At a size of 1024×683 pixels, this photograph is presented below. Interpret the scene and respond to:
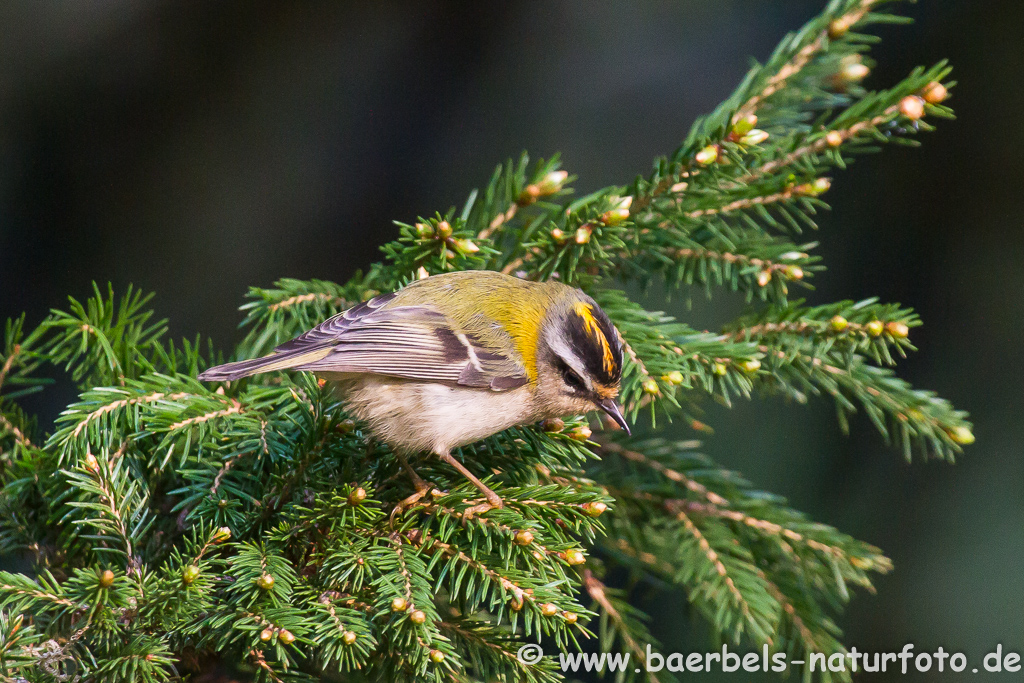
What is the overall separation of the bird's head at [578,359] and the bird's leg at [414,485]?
243mm

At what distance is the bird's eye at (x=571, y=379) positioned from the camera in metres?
1.15

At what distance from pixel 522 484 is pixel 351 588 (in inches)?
10.7

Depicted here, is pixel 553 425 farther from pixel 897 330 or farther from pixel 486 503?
pixel 897 330

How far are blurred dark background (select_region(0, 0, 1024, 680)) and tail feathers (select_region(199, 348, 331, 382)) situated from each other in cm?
95

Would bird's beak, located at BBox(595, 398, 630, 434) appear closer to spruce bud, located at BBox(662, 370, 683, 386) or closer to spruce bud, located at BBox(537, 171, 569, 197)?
spruce bud, located at BBox(662, 370, 683, 386)

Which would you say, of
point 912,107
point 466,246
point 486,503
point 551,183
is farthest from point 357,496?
point 912,107

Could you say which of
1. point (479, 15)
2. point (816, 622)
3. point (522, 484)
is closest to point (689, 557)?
point (816, 622)

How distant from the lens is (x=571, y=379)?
1167mm

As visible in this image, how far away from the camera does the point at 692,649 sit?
174cm

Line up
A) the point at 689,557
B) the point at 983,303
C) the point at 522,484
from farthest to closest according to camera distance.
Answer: the point at 983,303 < the point at 689,557 < the point at 522,484

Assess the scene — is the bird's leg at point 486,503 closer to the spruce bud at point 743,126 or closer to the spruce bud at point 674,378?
the spruce bud at point 674,378

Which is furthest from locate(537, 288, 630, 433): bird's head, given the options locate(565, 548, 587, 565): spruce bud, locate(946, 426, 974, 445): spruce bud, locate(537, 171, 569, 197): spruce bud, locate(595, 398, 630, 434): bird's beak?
locate(946, 426, 974, 445): spruce bud

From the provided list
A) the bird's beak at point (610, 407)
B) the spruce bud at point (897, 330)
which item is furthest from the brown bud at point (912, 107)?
the bird's beak at point (610, 407)

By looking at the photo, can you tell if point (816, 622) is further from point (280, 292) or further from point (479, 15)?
point (479, 15)
